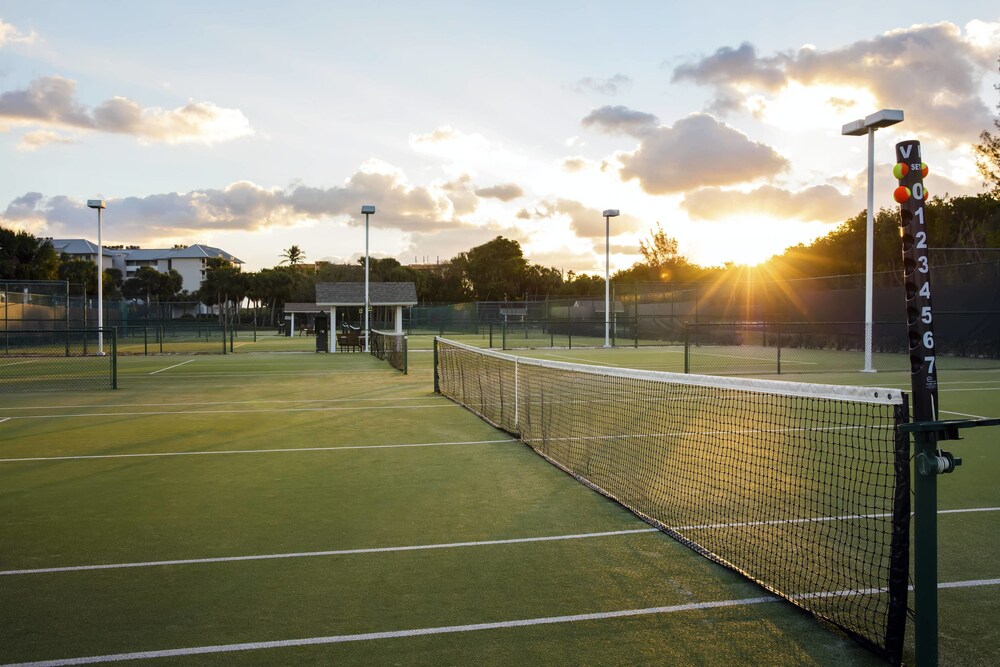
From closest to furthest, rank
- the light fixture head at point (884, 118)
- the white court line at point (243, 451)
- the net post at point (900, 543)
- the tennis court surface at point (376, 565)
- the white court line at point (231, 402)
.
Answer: the net post at point (900, 543) < the tennis court surface at point (376, 565) < the white court line at point (243, 451) < the white court line at point (231, 402) < the light fixture head at point (884, 118)

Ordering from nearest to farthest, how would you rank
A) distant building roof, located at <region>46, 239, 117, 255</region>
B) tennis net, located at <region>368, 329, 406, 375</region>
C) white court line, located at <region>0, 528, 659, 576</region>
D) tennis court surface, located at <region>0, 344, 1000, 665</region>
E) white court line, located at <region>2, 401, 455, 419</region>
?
1. tennis court surface, located at <region>0, 344, 1000, 665</region>
2. white court line, located at <region>0, 528, 659, 576</region>
3. white court line, located at <region>2, 401, 455, 419</region>
4. tennis net, located at <region>368, 329, 406, 375</region>
5. distant building roof, located at <region>46, 239, 117, 255</region>

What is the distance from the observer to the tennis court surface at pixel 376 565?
4.11m

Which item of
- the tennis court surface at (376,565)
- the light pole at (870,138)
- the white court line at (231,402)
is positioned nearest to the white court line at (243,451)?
the tennis court surface at (376,565)

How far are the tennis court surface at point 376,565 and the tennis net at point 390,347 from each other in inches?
471

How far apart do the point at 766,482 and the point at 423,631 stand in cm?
491

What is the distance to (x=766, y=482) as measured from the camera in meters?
7.96

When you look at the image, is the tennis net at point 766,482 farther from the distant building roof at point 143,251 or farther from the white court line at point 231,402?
the distant building roof at point 143,251

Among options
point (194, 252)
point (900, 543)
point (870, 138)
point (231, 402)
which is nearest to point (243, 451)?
point (231, 402)

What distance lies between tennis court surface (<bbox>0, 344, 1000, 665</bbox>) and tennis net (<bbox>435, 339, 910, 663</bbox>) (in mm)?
266

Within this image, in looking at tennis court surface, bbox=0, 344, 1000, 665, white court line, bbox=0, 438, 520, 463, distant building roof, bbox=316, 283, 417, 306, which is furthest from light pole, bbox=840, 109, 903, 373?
distant building roof, bbox=316, 283, 417, 306

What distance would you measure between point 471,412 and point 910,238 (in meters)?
10.2

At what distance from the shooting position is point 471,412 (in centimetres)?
1343

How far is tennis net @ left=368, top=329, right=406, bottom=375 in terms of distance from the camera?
2271 cm

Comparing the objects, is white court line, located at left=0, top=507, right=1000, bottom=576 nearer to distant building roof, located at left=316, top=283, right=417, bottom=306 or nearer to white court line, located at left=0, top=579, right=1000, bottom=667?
white court line, located at left=0, top=579, right=1000, bottom=667
